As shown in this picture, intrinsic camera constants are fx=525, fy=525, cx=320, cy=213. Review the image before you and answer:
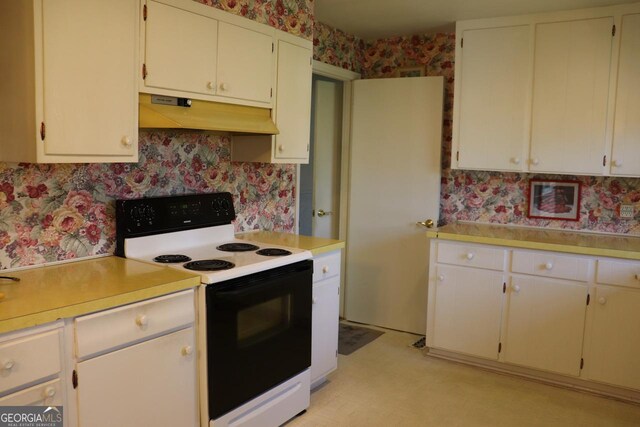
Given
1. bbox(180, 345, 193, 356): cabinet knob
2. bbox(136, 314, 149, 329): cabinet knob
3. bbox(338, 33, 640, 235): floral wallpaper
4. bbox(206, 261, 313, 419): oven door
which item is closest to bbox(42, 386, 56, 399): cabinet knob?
bbox(136, 314, 149, 329): cabinet knob

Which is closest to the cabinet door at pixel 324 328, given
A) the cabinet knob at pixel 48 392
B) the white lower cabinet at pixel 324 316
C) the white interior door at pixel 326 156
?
the white lower cabinet at pixel 324 316

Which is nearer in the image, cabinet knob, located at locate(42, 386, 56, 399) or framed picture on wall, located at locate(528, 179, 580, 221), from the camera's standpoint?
cabinet knob, located at locate(42, 386, 56, 399)

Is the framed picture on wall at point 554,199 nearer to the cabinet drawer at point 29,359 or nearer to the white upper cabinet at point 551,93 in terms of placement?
the white upper cabinet at point 551,93

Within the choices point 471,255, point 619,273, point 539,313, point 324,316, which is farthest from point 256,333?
point 619,273

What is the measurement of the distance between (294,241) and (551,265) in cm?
157

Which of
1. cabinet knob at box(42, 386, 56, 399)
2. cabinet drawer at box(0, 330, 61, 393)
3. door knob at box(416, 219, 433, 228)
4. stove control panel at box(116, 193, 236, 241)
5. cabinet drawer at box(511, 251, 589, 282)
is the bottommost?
A: cabinet knob at box(42, 386, 56, 399)

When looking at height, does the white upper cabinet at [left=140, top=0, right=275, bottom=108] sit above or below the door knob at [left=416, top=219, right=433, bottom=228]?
above

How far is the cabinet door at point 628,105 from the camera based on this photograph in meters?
3.14

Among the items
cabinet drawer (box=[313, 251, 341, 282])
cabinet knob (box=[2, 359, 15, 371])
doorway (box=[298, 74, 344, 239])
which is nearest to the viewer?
cabinet knob (box=[2, 359, 15, 371])

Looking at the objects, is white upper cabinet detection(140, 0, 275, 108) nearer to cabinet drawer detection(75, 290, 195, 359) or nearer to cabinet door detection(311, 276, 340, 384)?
cabinet drawer detection(75, 290, 195, 359)

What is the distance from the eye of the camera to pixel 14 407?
1.62 m

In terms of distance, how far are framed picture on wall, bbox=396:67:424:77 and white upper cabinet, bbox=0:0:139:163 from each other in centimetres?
257

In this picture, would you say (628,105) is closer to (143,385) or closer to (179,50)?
(179,50)

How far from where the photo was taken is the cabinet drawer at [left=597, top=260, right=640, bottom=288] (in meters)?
2.97
